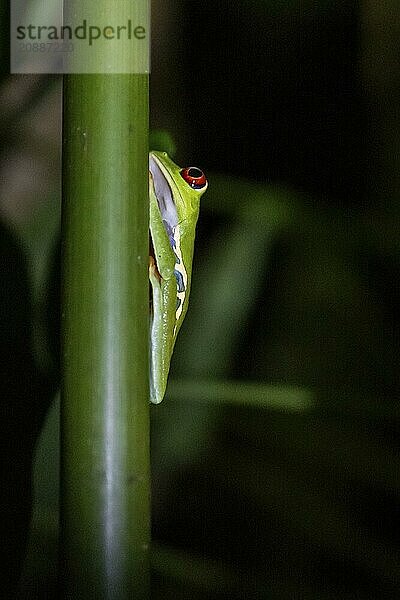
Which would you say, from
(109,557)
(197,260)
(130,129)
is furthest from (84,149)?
(197,260)

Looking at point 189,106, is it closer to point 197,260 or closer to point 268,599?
point 197,260

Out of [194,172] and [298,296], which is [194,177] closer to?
[194,172]

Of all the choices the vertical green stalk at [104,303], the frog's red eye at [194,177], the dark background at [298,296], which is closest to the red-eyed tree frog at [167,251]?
the frog's red eye at [194,177]

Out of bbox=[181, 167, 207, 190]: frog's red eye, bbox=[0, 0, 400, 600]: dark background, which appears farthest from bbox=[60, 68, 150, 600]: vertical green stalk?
bbox=[0, 0, 400, 600]: dark background

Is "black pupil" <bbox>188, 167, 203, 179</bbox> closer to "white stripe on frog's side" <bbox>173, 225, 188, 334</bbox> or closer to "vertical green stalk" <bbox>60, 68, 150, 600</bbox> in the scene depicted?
"white stripe on frog's side" <bbox>173, 225, 188, 334</bbox>

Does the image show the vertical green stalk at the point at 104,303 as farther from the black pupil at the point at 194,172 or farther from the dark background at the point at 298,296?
the dark background at the point at 298,296

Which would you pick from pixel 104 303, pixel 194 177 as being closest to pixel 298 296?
pixel 194 177
